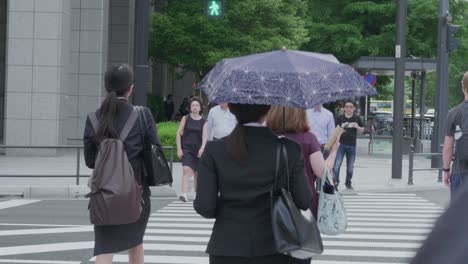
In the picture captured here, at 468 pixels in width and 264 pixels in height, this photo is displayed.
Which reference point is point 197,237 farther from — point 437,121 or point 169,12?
point 169,12

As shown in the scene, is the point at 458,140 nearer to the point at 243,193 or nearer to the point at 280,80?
the point at 280,80

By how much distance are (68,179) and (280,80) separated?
12.6 m

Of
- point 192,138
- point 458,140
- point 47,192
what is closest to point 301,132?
point 458,140

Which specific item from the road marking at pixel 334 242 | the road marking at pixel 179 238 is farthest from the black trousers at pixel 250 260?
the road marking at pixel 179 238

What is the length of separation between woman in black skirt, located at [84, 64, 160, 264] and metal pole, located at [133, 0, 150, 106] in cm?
996

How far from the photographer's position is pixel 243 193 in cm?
416

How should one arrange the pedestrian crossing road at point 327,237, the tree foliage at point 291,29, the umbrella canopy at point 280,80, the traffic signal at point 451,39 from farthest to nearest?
the tree foliage at point 291,29
the traffic signal at point 451,39
the pedestrian crossing road at point 327,237
the umbrella canopy at point 280,80

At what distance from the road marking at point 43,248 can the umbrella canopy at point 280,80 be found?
3.92 metres

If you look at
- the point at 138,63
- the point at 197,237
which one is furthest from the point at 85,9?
the point at 197,237

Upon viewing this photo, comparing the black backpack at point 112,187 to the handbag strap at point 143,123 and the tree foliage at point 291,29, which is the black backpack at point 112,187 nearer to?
the handbag strap at point 143,123

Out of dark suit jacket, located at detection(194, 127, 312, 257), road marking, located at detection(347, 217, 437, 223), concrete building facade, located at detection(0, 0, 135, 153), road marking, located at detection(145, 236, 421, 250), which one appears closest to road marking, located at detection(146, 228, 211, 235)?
road marking, located at detection(145, 236, 421, 250)

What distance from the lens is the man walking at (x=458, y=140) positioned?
7.71 metres

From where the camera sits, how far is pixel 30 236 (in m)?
10.4

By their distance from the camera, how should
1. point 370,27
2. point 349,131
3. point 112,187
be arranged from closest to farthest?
point 112,187, point 349,131, point 370,27
